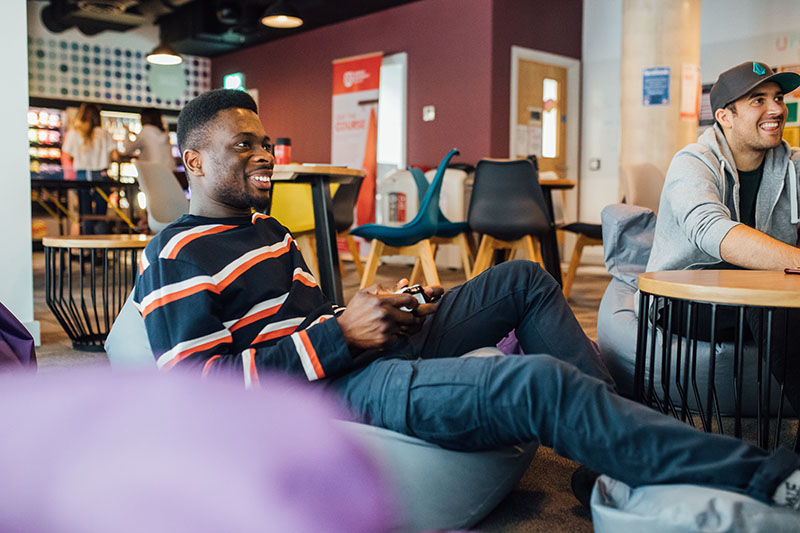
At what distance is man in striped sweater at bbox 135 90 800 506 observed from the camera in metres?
1.21

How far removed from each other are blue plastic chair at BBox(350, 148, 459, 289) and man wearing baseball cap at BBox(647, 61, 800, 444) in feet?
6.56

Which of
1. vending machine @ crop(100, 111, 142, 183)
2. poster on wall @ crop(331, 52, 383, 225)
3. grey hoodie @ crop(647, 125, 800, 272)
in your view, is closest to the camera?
grey hoodie @ crop(647, 125, 800, 272)

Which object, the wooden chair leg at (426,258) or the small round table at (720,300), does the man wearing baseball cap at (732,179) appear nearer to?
the small round table at (720,300)

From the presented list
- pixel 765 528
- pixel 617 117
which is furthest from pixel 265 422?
pixel 617 117

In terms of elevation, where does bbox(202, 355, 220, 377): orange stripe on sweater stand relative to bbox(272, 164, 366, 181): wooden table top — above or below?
below

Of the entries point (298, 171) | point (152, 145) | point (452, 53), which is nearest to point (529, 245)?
point (298, 171)

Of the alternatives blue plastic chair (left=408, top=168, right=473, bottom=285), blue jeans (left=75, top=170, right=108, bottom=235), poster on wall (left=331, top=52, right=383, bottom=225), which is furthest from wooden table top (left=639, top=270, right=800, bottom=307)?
poster on wall (left=331, top=52, right=383, bottom=225)

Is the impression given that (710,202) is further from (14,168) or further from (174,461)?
(14,168)

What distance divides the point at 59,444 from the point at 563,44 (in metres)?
7.54

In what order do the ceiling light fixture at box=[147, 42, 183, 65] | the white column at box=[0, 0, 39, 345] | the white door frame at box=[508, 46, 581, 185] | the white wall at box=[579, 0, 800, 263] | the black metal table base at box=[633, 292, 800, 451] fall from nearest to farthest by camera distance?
the black metal table base at box=[633, 292, 800, 451], the white column at box=[0, 0, 39, 345], the white wall at box=[579, 0, 800, 263], the white door frame at box=[508, 46, 581, 185], the ceiling light fixture at box=[147, 42, 183, 65]

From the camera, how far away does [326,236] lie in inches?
150

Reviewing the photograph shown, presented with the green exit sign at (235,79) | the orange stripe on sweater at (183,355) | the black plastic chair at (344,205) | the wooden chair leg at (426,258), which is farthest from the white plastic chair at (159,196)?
the green exit sign at (235,79)

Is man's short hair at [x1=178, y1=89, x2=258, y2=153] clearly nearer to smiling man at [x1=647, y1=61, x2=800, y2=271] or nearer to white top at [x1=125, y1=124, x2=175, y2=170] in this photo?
smiling man at [x1=647, y1=61, x2=800, y2=271]

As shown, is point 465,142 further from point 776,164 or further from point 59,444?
point 59,444
